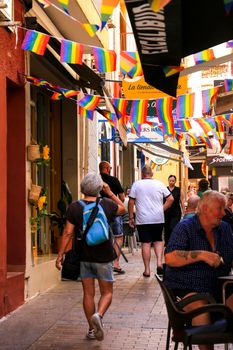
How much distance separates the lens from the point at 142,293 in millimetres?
9484

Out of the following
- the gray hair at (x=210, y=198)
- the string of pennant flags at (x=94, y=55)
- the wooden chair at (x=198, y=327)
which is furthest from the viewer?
the string of pennant flags at (x=94, y=55)

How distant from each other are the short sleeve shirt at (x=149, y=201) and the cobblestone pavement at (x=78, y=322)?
1.56m

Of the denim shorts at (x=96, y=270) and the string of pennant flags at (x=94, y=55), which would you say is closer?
the denim shorts at (x=96, y=270)

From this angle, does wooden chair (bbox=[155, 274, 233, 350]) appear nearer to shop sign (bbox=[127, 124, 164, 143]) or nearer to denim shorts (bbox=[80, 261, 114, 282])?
denim shorts (bbox=[80, 261, 114, 282])

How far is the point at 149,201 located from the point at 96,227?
4.92 meters

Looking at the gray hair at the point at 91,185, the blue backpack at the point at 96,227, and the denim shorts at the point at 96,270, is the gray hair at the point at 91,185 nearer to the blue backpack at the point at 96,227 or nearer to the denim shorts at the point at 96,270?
the blue backpack at the point at 96,227

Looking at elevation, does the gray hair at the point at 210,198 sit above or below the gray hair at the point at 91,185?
below

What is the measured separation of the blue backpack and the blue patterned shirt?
4.28 ft

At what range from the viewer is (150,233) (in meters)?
11.4

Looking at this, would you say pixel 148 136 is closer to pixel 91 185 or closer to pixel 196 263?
pixel 91 185

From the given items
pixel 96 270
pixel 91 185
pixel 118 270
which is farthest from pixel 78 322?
pixel 118 270

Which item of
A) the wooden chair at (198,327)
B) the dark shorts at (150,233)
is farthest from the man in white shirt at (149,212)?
the wooden chair at (198,327)

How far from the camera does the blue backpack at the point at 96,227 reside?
261 inches

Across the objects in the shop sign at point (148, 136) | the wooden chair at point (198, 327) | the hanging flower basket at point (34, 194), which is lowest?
the wooden chair at point (198, 327)
